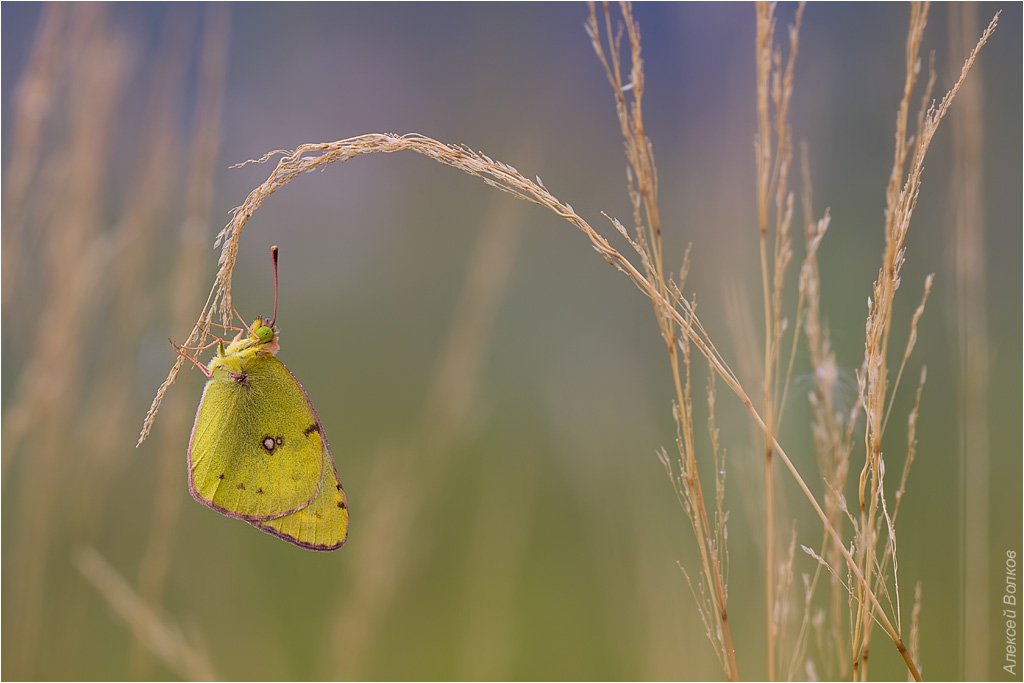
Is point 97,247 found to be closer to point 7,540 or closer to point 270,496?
point 270,496

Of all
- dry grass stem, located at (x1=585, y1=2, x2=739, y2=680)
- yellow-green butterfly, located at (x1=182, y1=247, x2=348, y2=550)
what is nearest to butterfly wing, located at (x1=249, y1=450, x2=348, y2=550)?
yellow-green butterfly, located at (x1=182, y1=247, x2=348, y2=550)

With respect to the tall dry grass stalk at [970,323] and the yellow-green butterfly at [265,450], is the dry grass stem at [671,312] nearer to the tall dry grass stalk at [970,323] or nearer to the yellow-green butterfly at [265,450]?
the yellow-green butterfly at [265,450]

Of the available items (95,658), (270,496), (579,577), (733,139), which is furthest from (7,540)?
(733,139)

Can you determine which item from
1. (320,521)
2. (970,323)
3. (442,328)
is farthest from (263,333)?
(442,328)

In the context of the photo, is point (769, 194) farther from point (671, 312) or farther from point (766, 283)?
point (671, 312)

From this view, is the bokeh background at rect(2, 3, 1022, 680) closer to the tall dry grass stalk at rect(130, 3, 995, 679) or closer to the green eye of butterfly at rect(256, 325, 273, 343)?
the green eye of butterfly at rect(256, 325, 273, 343)

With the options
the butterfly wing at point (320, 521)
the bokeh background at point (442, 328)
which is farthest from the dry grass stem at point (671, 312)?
the butterfly wing at point (320, 521)
